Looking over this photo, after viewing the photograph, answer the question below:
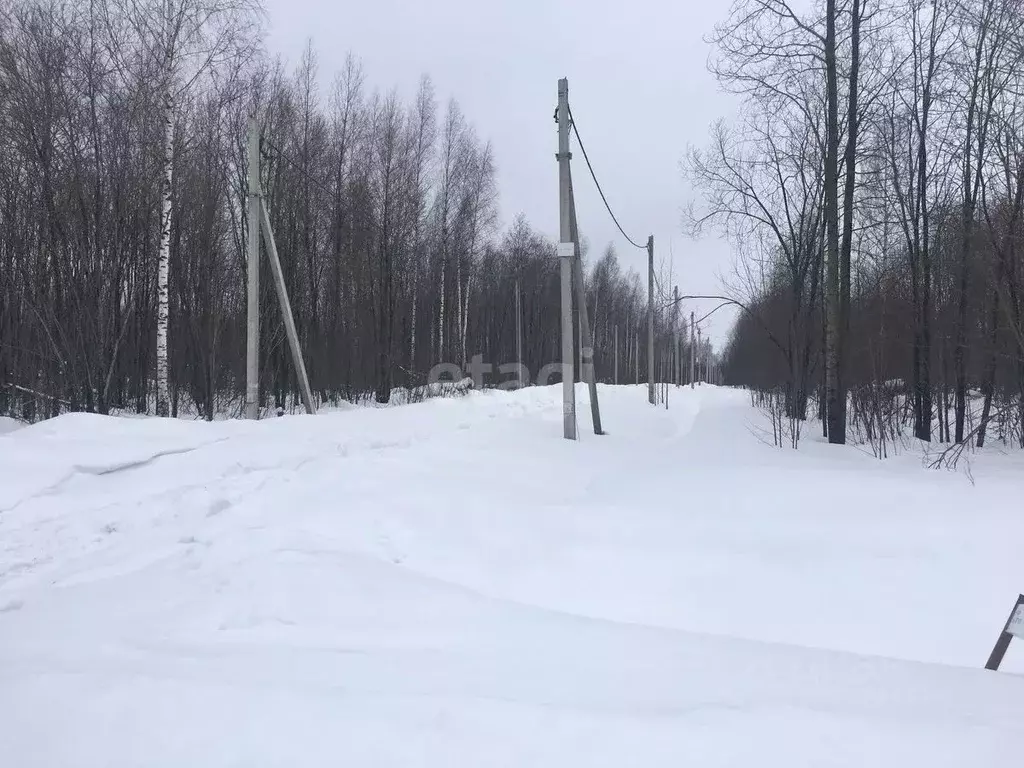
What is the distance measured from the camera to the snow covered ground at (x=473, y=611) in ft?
7.29

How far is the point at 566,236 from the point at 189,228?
404 inches

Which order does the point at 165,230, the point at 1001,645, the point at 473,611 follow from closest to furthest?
the point at 1001,645
the point at 473,611
the point at 165,230

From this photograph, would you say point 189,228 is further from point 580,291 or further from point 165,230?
point 580,291

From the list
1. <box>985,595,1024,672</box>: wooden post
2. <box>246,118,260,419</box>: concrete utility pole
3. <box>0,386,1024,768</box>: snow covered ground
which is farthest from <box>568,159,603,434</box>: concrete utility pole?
<box>985,595,1024,672</box>: wooden post

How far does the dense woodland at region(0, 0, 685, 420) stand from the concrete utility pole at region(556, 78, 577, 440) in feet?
17.2

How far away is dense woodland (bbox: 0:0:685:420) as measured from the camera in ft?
35.4

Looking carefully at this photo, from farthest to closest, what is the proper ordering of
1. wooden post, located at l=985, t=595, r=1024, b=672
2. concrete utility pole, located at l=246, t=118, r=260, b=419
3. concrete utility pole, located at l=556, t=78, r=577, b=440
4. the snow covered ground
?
concrete utility pole, located at l=556, t=78, r=577, b=440 → concrete utility pole, located at l=246, t=118, r=260, b=419 → wooden post, located at l=985, t=595, r=1024, b=672 → the snow covered ground

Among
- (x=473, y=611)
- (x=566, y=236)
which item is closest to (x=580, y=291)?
(x=566, y=236)

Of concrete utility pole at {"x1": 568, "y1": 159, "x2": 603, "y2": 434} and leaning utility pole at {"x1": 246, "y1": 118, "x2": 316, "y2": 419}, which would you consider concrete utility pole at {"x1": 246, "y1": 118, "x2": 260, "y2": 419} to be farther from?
concrete utility pole at {"x1": 568, "y1": 159, "x2": 603, "y2": 434}

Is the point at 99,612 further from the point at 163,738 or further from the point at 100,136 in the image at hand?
the point at 100,136

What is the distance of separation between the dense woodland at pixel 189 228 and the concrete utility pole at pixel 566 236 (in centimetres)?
524

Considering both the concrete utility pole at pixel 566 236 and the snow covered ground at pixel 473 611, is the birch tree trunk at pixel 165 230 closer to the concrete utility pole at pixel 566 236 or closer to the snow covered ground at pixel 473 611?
the snow covered ground at pixel 473 611

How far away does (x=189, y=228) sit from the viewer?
1559cm

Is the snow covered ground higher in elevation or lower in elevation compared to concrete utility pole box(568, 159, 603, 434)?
lower
